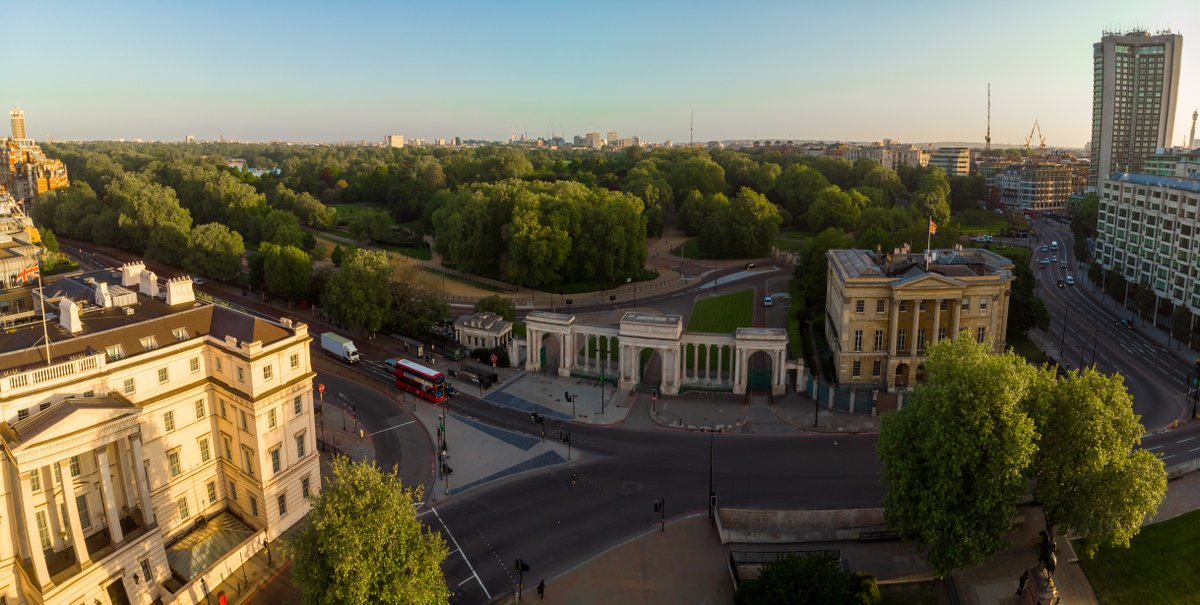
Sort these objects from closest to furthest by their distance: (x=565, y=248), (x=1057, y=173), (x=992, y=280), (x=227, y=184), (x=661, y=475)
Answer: (x=661, y=475) → (x=992, y=280) → (x=565, y=248) → (x=227, y=184) → (x=1057, y=173)

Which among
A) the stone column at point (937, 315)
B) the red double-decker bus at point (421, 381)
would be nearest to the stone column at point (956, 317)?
the stone column at point (937, 315)

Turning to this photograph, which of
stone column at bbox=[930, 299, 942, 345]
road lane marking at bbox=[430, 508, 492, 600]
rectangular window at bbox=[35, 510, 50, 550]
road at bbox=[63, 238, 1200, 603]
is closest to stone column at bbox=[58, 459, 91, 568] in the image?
rectangular window at bbox=[35, 510, 50, 550]

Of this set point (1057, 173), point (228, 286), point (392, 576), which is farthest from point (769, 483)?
point (1057, 173)

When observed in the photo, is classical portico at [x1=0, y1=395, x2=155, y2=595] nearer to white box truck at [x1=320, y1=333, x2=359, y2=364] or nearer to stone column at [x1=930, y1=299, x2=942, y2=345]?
white box truck at [x1=320, y1=333, x2=359, y2=364]

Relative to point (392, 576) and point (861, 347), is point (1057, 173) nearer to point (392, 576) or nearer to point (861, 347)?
point (861, 347)

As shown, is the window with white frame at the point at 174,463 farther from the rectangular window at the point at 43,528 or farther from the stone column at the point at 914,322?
the stone column at the point at 914,322
